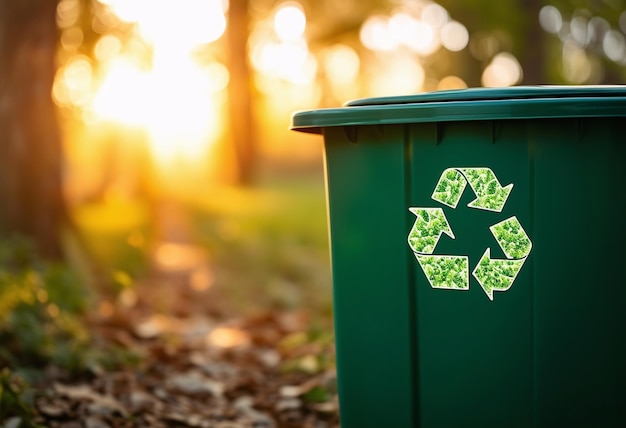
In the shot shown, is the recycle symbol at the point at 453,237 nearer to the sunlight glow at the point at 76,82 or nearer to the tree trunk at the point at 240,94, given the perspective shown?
the sunlight glow at the point at 76,82

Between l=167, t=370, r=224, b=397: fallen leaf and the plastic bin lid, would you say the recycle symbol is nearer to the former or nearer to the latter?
the plastic bin lid

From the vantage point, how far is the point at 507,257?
2.94m

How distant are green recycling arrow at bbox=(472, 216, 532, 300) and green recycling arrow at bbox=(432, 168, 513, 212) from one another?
0.07m

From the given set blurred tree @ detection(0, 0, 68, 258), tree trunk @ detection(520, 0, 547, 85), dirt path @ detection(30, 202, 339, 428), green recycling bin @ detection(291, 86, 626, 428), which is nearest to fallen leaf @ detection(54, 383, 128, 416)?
dirt path @ detection(30, 202, 339, 428)

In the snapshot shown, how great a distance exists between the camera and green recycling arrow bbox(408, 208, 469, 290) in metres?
3.00

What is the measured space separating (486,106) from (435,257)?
0.57 metres

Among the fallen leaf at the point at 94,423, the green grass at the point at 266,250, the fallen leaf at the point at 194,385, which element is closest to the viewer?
the fallen leaf at the point at 94,423

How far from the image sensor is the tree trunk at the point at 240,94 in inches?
618

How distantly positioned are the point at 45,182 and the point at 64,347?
2.68 metres

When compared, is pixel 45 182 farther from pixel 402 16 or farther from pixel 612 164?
pixel 402 16

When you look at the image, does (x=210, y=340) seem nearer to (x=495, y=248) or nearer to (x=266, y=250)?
(x=495, y=248)

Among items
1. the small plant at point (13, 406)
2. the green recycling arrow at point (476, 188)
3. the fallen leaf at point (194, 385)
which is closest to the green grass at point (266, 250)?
the fallen leaf at point (194, 385)

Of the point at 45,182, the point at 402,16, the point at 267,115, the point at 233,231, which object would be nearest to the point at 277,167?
the point at 267,115

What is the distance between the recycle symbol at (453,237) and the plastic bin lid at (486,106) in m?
0.21
